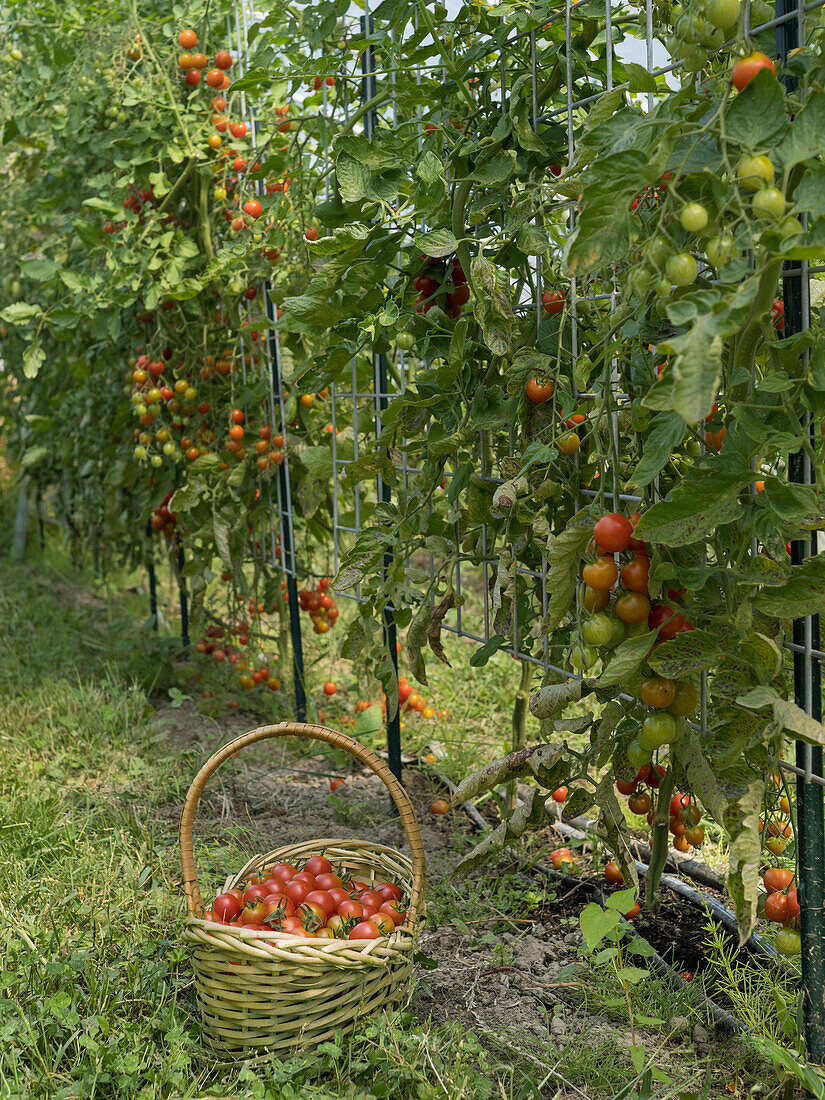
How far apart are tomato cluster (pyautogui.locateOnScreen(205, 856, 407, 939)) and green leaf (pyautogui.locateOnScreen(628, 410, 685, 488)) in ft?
2.45

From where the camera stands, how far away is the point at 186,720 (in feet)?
8.18

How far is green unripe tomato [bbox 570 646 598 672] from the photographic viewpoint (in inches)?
43.7

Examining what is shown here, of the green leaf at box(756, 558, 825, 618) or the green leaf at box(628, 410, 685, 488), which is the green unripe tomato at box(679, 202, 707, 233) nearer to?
the green leaf at box(628, 410, 685, 488)

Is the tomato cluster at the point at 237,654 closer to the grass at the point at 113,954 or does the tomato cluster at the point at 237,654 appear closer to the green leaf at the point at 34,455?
the grass at the point at 113,954

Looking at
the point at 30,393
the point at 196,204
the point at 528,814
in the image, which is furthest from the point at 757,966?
the point at 30,393

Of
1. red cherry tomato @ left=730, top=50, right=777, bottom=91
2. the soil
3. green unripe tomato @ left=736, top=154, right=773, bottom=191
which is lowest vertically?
the soil

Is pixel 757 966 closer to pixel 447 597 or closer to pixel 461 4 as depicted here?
pixel 447 597

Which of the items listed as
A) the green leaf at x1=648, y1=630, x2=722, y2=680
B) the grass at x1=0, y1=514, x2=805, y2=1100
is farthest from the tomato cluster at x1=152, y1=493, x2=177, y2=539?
the green leaf at x1=648, y1=630, x2=722, y2=680

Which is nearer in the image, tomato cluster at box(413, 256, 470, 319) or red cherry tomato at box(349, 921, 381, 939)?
red cherry tomato at box(349, 921, 381, 939)

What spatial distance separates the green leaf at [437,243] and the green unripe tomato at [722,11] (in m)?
0.48

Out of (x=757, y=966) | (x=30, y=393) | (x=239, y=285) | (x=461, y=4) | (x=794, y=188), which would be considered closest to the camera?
(x=794, y=188)

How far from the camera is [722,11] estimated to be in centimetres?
84

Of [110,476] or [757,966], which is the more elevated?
[110,476]

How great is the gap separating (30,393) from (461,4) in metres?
2.50
